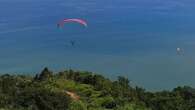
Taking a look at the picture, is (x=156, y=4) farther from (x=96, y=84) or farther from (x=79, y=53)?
(x=96, y=84)

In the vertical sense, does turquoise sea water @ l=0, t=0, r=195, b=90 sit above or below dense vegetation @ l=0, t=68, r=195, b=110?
above

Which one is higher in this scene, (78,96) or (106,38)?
(106,38)

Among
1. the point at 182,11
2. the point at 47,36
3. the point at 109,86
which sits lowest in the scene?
the point at 109,86

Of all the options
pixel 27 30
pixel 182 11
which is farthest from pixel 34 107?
pixel 182 11

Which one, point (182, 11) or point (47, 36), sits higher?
point (182, 11)

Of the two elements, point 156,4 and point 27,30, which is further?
point 156,4
